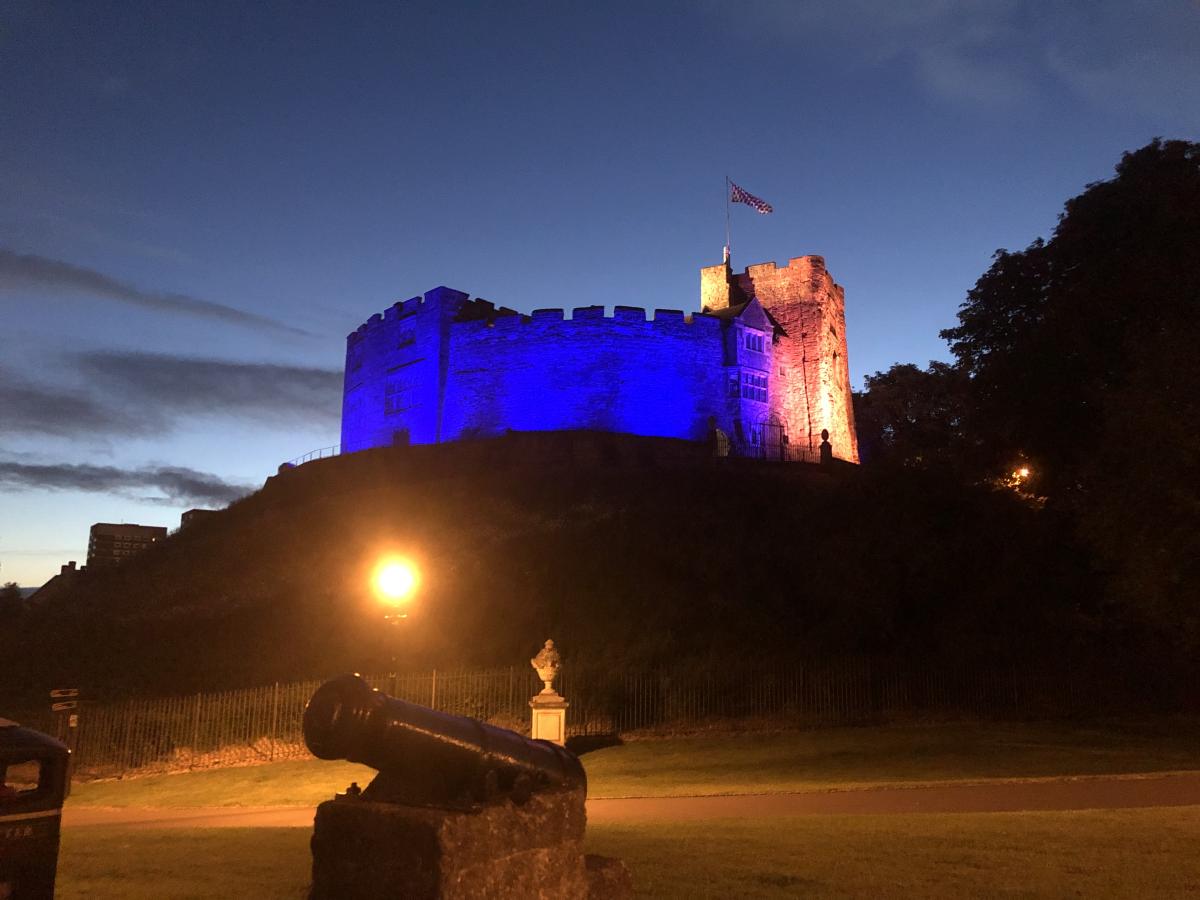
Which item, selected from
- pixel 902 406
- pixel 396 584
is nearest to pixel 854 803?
pixel 396 584

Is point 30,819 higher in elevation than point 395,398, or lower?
lower

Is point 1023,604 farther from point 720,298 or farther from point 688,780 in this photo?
point 720,298

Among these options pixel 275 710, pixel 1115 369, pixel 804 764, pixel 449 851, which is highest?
pixel 1115 369

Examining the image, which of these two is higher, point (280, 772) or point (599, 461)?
point (599, 461)

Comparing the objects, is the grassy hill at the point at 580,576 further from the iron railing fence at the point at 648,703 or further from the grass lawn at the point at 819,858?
the grass lawn at the point at 819,858

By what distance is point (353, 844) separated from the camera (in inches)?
182

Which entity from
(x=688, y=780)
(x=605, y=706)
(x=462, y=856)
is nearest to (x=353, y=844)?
(x=462, y=856)

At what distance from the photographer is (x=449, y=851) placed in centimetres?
434

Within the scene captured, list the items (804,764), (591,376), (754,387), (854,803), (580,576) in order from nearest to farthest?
(854,803) → (804,764) → (580,576) → (591,376) → (754,387)

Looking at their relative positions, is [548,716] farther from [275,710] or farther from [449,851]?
[449,851]

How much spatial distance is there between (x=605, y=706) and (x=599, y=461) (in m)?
19.8

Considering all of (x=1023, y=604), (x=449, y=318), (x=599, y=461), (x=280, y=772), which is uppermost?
(x=449, y=318)

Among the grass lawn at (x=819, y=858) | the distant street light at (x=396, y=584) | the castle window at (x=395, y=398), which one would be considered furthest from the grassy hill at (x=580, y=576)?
the grass lawn at (x=819, y=858)

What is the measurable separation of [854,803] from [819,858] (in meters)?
4.48
